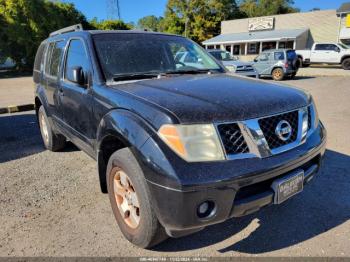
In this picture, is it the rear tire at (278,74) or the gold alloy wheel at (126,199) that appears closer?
the gold alloy wheel at (126,199)

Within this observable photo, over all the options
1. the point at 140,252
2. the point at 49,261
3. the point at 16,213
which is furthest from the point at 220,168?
the point at 16,213

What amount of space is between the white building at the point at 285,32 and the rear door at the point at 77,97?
105ft

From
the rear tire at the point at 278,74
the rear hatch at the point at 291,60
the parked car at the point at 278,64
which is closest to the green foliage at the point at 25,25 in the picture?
the parked car at the point at 278,64

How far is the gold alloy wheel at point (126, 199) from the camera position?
107 inches

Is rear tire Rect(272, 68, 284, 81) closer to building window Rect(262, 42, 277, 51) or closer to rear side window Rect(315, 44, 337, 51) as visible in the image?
rear side window Rect(315, 44, 337, 51)

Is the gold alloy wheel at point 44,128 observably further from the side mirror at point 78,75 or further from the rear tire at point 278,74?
the rear tire at point 278,74

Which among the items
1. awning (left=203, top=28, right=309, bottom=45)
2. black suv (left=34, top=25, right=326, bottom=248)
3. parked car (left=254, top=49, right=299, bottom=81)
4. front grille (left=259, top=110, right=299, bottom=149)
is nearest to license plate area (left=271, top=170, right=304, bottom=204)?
black suv (left=34, top=25, right=326, bottom=248)

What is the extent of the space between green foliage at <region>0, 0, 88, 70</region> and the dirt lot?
24.7 m

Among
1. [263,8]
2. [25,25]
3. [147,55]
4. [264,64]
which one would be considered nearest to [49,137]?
[147,55]

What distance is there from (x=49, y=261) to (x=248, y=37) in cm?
3783

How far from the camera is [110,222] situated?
3236 millimetres

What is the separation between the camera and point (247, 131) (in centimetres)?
230

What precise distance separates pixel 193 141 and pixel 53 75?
3.13 m

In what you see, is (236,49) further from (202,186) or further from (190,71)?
(202,186)
